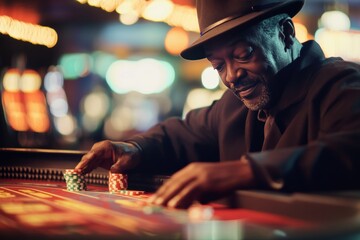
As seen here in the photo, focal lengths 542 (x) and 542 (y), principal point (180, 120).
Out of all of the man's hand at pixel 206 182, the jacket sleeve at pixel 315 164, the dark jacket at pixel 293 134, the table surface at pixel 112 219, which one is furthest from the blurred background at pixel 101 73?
the jacket sleeve at pixel 315 164

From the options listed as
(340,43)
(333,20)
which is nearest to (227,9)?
(333,20)

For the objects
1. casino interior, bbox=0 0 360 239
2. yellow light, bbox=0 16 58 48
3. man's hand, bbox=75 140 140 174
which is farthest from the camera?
yellow light, bbox=0 16 58 48

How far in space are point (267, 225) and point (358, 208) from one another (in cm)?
22

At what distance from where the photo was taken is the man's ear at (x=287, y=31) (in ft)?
8.19

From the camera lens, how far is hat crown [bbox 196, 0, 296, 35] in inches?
89.7

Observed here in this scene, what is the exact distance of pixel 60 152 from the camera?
130 inches

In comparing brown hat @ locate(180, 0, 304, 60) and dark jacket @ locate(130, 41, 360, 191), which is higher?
brown hat @ locate(180, 0, 304, 60)

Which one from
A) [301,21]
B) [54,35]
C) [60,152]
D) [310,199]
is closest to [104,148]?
[60,152]

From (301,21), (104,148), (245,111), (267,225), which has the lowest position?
(267,225)

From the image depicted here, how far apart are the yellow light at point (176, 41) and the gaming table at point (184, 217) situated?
5.80 metres

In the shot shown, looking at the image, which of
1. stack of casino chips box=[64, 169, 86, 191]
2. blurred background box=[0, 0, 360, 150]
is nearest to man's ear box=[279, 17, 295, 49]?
stack of casino chips box=[64, 169, 86, 191]

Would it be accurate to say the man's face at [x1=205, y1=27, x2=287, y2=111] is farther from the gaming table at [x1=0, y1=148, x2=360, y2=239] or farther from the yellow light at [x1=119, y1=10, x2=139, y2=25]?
the yellow light at [x1=119, y1=10, x2=139, y2=25]

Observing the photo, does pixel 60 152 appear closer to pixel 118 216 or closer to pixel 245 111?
pixel 245 111

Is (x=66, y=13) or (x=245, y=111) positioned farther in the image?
(x=66, y=13)
